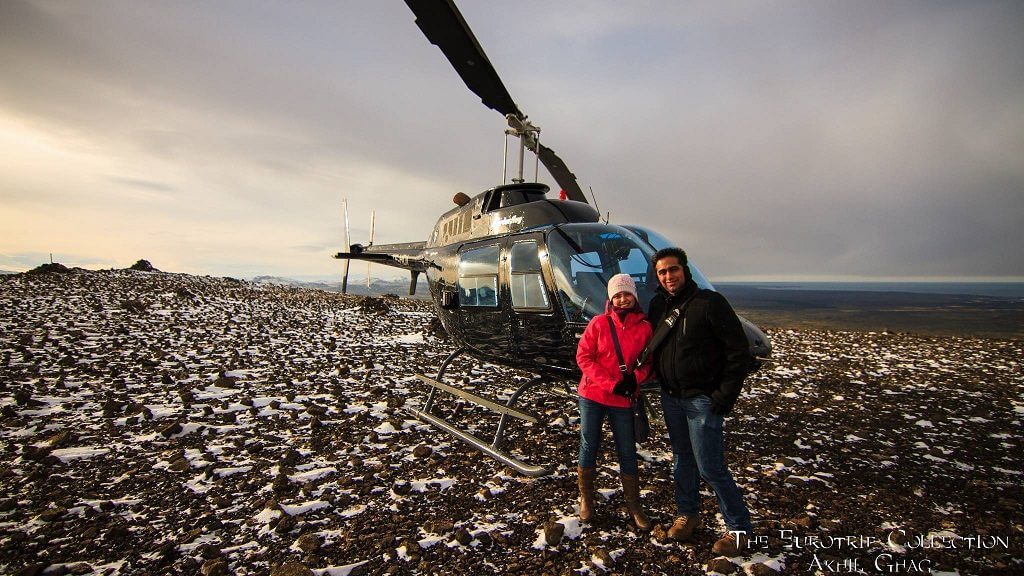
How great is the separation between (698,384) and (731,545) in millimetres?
1374

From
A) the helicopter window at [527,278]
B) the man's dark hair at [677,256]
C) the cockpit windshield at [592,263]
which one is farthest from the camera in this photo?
the helicopter window at [527,278]

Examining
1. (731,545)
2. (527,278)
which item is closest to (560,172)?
(527,278)

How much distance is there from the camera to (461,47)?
5895 mm

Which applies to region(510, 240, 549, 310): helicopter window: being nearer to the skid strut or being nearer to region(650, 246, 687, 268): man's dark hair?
the skid strut

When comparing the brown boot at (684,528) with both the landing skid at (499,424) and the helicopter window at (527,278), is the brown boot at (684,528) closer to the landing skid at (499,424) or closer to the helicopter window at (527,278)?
the landing skid at (499,424)

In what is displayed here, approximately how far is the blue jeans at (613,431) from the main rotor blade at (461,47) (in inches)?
205

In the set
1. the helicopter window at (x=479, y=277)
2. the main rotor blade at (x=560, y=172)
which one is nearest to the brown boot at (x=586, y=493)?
the helicopter window at (x=479, y=277)

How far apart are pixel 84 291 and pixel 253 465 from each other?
19.1m

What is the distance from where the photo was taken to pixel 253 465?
4.61 metres

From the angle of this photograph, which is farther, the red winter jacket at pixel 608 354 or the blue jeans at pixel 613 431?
the blue jeans at pixel 613 431

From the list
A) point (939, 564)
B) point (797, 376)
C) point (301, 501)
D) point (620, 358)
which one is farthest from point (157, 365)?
point (797, 376)

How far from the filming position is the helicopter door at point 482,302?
209 inches

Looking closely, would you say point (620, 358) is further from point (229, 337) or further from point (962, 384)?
point (229, 337)

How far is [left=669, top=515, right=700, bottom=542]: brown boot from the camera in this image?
3.30 meters
